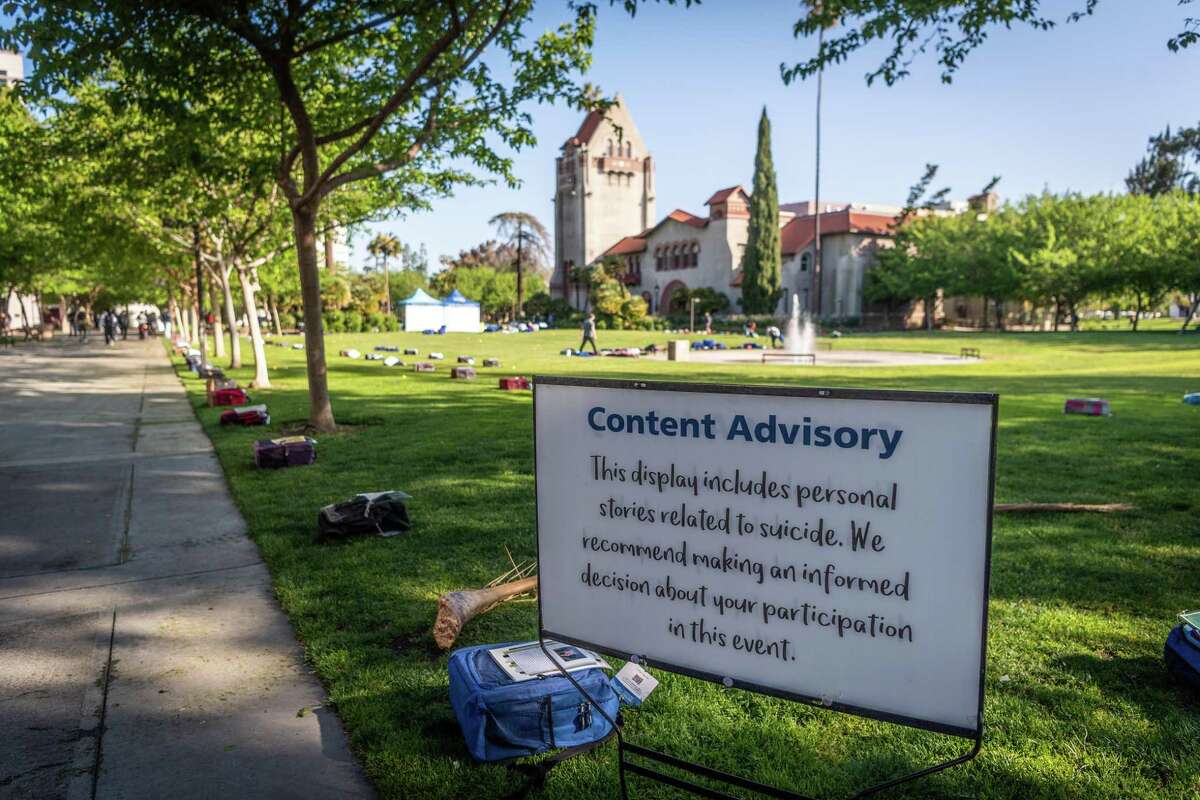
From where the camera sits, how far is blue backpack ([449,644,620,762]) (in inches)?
134

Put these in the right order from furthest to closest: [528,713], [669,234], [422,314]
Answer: [669,234]
[422,314]
[528,713]

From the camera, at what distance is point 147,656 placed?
4559 millimetres

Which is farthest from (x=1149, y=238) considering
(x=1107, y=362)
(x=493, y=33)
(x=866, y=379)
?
(x=493, y=33)

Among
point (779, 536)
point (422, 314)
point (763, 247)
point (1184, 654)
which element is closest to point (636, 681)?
point (779, 536)

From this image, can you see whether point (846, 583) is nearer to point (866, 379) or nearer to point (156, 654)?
point (156, 654)

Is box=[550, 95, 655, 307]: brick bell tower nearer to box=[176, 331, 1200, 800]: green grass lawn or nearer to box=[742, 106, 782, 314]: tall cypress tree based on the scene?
box=[742, 106, 782, 314]: tall cypress tree

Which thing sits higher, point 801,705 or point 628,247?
point 628,247

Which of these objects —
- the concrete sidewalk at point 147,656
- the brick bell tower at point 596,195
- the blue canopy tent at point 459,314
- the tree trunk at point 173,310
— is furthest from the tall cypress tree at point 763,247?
the concrete sidewalk at point 147,656

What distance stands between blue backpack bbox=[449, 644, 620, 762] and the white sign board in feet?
1.37

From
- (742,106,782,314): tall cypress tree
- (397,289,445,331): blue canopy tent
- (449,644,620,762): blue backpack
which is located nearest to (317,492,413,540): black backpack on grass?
(449,644,620,762): blue backpack

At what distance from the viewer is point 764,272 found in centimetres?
6938

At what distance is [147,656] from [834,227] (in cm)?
7435

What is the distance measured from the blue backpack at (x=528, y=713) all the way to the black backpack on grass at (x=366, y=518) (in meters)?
3.40

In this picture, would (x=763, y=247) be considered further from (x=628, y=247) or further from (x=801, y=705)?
(x=801, y=705)
